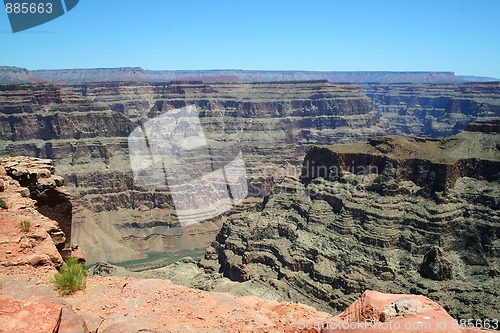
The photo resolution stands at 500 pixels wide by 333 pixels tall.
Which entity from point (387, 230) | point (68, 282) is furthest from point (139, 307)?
point (387, 230)

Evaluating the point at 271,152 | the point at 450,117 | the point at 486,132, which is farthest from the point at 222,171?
the point at 450,117

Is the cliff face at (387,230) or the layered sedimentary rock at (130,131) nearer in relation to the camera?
A: the cliff face at (387,230)

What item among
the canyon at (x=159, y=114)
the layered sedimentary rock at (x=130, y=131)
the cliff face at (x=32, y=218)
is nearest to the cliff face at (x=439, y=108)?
the canyon at (x=159, y=114)

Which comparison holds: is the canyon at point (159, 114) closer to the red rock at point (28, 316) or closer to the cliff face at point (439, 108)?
the cliff face at point (439, 108)

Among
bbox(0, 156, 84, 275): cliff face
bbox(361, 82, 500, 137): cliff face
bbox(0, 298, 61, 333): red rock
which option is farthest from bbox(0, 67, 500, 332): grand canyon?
bbox(361, 82, 500, 137): cliff face

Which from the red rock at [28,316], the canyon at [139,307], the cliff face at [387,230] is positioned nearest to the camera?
the red rock at [28,316]

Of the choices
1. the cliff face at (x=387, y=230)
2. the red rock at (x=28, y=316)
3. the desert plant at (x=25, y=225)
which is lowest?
the cliff face at (x=387, y=230)

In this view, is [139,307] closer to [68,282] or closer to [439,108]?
[68,282]
